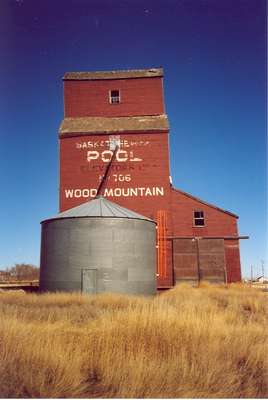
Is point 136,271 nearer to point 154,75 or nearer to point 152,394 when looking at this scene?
point 152,394

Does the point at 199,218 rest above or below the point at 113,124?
below

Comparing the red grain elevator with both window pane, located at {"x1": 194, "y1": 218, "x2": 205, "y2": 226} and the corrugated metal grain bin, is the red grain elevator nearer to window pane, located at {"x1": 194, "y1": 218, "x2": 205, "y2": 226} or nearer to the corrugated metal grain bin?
window pane, located at {"x1": 194, "y1": 218, "x2": 205, "y2": 226}

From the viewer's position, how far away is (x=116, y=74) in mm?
28906

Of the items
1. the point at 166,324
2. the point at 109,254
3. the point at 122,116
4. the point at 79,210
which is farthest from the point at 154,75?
the point at 166,324

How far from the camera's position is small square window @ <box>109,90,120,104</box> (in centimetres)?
2822

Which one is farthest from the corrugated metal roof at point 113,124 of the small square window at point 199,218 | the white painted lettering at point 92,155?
the small square window at point 199,218

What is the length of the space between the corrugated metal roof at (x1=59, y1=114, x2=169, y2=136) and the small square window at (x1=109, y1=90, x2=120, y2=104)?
156 cm

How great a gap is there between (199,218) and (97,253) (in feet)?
35.0

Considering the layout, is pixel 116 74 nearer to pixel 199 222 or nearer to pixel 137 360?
pixel 199 222

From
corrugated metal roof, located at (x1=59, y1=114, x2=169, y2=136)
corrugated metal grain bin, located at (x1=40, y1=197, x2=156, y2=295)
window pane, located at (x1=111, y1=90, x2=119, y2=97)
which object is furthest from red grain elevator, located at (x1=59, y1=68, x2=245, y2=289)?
corrugated metal grain bin, located at (x1=40, y1=197, x2=156, y2=295)

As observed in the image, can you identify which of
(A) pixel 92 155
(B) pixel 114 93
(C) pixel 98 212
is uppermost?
(B) pixel 114 93

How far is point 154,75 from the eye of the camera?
93.2ft

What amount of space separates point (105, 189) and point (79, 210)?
274 inches

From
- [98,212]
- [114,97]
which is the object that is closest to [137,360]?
[98,212]
